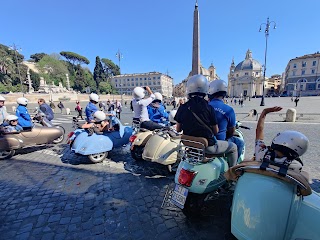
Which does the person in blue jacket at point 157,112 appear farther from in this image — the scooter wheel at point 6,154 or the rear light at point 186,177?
the scooter wheel at point 6,154

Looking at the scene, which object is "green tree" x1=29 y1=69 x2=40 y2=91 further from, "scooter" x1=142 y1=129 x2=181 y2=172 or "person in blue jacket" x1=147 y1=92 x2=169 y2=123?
"scooter" x1=142 y1=129 x2=181 y2=172

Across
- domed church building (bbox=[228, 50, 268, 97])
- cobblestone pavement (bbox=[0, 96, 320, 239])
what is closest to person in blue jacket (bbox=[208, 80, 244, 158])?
cobblestone pavement (bbox=[0, 96, 320, 239])

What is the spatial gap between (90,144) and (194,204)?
9.52ft

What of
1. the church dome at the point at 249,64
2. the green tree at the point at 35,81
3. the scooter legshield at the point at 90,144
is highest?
the church dome at the point at 249,64

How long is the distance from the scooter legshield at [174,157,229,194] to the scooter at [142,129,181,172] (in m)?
1.19

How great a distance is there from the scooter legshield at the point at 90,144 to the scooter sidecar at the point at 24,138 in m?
1.77

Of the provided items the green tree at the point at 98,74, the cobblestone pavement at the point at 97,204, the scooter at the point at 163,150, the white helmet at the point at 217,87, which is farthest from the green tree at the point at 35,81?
the white helmet at the point at 217,87

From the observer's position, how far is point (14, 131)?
4.92 meters

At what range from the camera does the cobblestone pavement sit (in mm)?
2291

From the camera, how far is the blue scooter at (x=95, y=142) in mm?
4305

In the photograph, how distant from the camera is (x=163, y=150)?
11.7ft

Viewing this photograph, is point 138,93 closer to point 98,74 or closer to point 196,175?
point 196,175

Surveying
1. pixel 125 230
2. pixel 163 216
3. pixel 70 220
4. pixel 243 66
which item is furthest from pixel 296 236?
pixel 243 66

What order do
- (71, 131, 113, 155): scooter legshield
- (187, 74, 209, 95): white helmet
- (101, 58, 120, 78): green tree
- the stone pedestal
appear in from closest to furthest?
(187, 74, 209, 95): white helmet → (71, 131, 113, 155): scooter legshield → the stone pedestal → (101, 58, 120, 78): green tree
